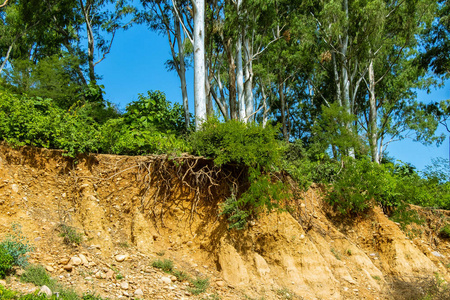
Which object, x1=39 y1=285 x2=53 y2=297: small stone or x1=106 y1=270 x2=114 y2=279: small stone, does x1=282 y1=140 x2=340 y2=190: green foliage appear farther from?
x1=39 y1=285 x2=53 y2=297: small stone

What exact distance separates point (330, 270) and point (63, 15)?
19049 millimetres

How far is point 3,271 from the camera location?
5664mm

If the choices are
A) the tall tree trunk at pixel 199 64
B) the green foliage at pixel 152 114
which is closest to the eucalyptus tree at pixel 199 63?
the tall tree trunk at pixel 199 64

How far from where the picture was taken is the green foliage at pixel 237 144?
341 inches

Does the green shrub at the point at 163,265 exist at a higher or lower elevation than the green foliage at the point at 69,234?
lower

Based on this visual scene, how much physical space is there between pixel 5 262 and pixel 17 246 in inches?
19.3

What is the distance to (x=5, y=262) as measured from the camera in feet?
18.7

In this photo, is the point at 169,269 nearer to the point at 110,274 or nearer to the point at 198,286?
the point at 198,286

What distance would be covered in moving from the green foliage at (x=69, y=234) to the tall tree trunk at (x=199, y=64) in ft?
15.5

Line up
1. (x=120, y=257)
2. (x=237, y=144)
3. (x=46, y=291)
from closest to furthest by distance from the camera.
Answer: (x=46, y=291) < (x=120, y=257) < (x=237, y=144)

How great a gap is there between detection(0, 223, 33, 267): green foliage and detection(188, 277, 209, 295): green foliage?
9.48 ft

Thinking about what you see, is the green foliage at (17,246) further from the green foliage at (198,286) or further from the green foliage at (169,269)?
the green foliage at (198,286)

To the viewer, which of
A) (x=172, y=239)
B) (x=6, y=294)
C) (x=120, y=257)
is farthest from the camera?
(x=172, y=239)

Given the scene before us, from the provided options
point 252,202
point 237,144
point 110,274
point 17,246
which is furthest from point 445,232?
point 17,246
